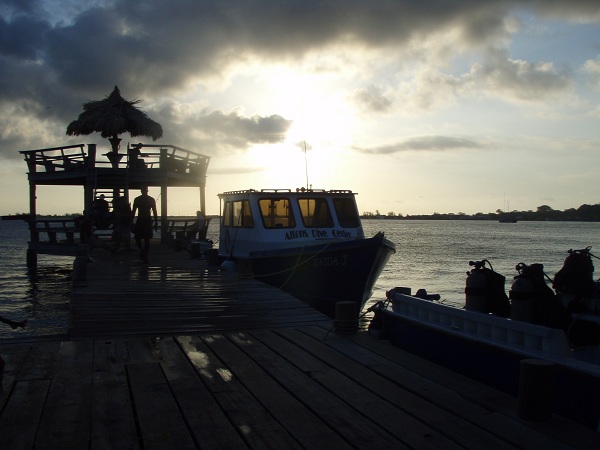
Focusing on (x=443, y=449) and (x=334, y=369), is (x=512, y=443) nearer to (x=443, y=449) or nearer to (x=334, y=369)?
Answer: (x=443, y=449)

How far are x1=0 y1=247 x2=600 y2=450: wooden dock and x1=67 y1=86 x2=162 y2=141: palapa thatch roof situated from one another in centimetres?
2052

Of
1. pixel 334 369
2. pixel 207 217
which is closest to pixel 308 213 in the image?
pixel 334 369

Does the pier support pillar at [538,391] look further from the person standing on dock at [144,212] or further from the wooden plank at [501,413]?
the person standing on dock at [144,212]

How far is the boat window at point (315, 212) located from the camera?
14289 millimetres

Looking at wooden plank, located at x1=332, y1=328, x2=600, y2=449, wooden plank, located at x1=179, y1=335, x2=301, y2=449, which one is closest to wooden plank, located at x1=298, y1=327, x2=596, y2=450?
wooden plank, located at x1=332, y1=328, x2=600, y2=449

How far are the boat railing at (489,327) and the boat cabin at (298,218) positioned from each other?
7.60 m

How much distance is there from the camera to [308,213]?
47.1ft

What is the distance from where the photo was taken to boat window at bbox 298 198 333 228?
46.9ft

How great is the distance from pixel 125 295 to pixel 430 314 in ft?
18.5

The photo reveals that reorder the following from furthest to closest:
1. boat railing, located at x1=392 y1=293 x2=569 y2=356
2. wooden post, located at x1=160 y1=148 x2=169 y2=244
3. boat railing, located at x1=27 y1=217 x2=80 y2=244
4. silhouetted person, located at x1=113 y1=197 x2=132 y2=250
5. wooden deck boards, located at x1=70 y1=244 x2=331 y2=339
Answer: wooden post, located at x1=160 y1=148 x2=169 y2=244, boat railing, located at x1=27 y1=217 x2=80 y2=244, silhouetted person, located at x1=113 y1=197 x2=132 y2=250, wooden deck boards, located at x1=70 y1=244 x2=331 y2=339, boat railing, located at x1=392 y1=293 x2=569 y2=356

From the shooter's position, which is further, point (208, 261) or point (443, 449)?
point (208, 261)

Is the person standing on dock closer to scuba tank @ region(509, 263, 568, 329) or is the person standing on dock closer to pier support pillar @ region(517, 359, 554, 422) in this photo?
scuba tank @ region(509, 263, 568, 329)

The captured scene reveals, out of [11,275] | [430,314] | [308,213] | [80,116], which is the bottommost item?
[11,275]

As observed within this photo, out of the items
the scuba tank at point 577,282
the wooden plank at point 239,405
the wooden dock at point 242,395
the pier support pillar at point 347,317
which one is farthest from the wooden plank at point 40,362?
the scuba tank at point 577,282
